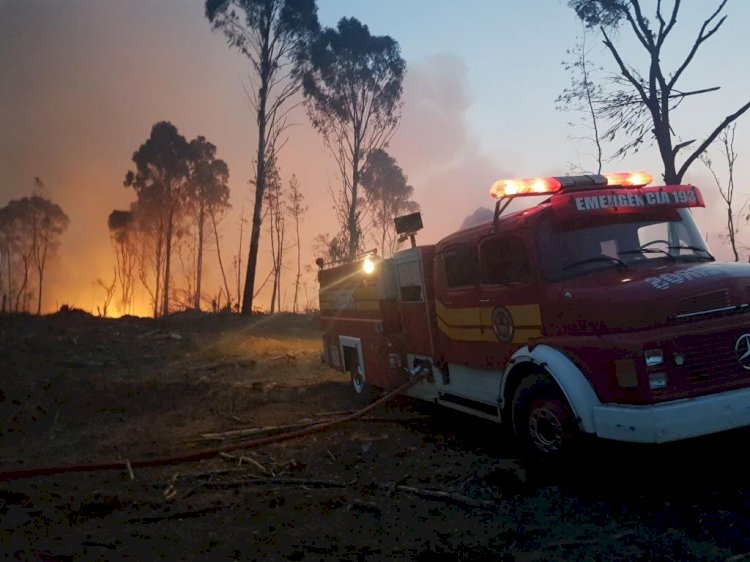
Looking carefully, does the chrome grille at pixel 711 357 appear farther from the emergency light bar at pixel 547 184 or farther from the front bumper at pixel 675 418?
the emergency light bar at pixel 547 184

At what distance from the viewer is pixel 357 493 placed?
5984 mm

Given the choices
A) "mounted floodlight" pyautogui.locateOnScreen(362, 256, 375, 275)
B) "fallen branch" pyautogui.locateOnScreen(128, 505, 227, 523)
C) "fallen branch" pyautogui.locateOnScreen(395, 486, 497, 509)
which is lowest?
"fallen branch" pyautogui.locateOnScreen(395, 486, 497, 509)

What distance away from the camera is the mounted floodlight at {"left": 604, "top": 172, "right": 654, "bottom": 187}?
687 centimetres

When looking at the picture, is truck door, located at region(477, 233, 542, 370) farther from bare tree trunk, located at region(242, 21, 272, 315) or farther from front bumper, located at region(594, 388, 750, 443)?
bare tree trunk, located at region(242, 21, 272, 315)

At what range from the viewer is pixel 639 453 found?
589 cm

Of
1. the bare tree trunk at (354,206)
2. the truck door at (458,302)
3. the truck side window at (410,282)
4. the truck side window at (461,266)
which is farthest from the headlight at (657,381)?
the bare tree trunk at (354,206)

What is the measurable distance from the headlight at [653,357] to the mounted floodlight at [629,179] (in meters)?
2.44

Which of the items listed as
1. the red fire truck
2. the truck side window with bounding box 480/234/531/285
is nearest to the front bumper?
the red fire truck

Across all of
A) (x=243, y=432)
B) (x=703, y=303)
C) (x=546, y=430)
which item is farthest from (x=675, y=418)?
(x=243, y=432)

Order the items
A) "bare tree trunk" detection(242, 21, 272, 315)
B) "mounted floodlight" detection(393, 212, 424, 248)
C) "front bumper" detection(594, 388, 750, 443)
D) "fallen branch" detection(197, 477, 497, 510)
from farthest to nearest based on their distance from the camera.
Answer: "bare tree trunk" detection(242, 21, 272, 315) < "mounted floodlight" detection(393, 212, 424, 248) < "fallen branch" detection(197, 477, 497, 510) < "front bumper" detection(594, 388, 750, 443)

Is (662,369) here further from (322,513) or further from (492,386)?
(322,513)

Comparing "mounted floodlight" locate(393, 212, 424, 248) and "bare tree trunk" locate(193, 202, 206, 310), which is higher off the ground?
"bare tree trunk" locate(193, 202, 206, 310)

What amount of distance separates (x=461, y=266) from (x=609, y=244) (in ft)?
5.76

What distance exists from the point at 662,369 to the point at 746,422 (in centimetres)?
81
